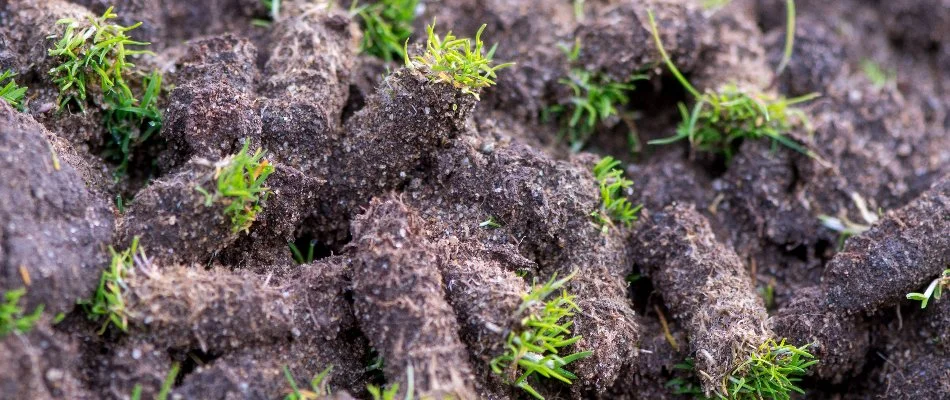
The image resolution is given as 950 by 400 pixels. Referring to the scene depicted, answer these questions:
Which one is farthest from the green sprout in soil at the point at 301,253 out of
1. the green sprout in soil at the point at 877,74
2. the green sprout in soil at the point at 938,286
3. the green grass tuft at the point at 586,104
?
the green sprout in soil at the point at 877,74

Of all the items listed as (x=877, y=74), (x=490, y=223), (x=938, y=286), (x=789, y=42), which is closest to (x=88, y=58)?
(x=490, y=223)

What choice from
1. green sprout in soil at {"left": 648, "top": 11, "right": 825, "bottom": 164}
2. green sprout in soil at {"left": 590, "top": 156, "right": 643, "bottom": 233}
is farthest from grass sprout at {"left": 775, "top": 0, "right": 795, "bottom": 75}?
green sprout in soil at {"left": 590, "top": 156, "right": 643, "bottom": 233}

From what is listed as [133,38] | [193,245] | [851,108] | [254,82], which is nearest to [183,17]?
[133,38]

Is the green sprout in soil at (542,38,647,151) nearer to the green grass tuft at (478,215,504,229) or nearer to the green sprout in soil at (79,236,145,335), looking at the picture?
the green grass tuft at (478,215,504,229)

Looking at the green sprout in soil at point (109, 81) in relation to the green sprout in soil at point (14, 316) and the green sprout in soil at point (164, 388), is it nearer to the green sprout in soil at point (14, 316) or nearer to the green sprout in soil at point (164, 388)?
the green sprout in soil at point (14, 316)

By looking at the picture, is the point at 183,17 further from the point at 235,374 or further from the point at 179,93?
the point at 235,374
